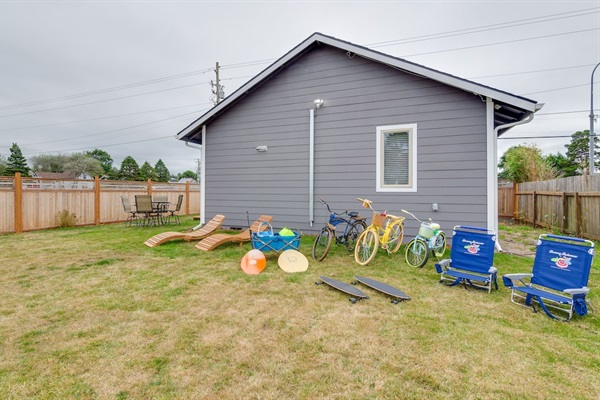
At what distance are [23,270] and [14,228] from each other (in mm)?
5789

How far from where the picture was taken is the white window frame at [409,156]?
20.7 feet

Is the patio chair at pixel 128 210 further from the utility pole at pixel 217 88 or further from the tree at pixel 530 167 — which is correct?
the tree at pixel 530 167

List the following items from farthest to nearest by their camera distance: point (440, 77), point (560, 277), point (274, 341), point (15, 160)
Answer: point (15, 160) < point (440, 77) < point (560, 277) < point (274, 341)

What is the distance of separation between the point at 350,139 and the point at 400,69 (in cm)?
190

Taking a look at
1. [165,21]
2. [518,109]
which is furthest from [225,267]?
[165,21]

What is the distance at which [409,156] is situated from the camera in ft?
21.0

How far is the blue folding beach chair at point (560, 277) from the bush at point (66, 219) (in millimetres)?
12471

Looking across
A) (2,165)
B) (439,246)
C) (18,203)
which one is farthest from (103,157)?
(439,246)

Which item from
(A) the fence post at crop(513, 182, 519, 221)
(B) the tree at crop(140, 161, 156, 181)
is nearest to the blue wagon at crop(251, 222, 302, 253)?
(A) the fence post at crop(513, 182, 519, 221)

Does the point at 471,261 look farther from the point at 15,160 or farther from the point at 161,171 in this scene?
the point at 161,171

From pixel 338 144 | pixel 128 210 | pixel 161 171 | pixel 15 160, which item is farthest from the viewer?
pixel 161 171

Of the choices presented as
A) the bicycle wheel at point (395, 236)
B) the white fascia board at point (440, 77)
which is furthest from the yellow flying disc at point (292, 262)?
the white fascia board at point (440, 77)

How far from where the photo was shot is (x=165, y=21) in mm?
10984

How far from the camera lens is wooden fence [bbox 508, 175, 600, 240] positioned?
23.6 ft
